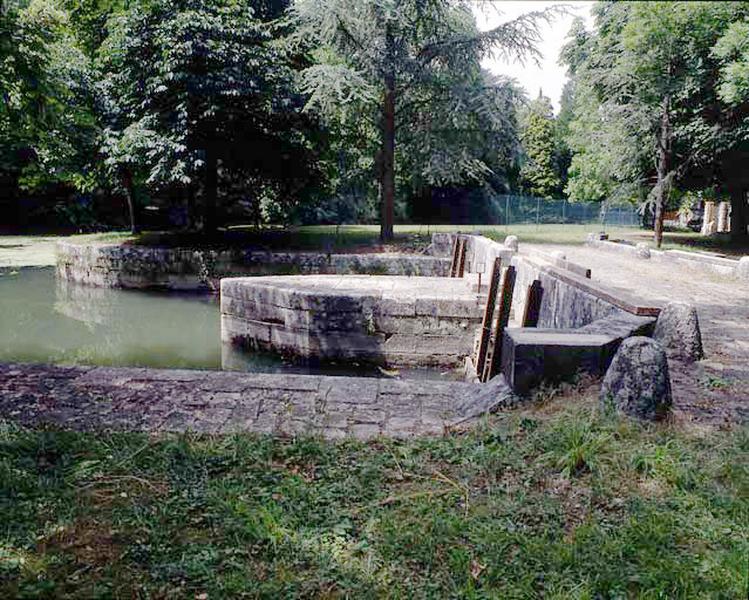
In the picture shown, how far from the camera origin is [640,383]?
382cm

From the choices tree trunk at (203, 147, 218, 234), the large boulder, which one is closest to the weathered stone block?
the large boulder

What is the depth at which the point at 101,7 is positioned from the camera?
15.7 feet

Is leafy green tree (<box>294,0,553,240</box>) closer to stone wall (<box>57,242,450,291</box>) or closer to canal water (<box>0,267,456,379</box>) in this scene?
stone wall (<box>57,242,450,291</box>)

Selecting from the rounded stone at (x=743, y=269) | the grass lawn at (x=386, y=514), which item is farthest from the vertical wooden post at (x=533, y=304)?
the grass lawn at (x=386, y=514)

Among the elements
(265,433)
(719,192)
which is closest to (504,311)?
(265,433)

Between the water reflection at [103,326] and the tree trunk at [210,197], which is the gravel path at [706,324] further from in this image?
the tree trunk at [210,197]

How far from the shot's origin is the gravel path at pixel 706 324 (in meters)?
4.18

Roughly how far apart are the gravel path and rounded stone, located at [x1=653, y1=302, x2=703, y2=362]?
12 centimetres

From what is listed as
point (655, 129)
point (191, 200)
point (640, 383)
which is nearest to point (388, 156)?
point (191, 200)

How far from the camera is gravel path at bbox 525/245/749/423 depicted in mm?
4176

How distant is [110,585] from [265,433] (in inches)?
64.3

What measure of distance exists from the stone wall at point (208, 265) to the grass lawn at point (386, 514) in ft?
36.3

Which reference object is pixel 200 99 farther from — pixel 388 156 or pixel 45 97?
pixel 45 97

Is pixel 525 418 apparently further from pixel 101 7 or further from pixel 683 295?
pixel 683 295
